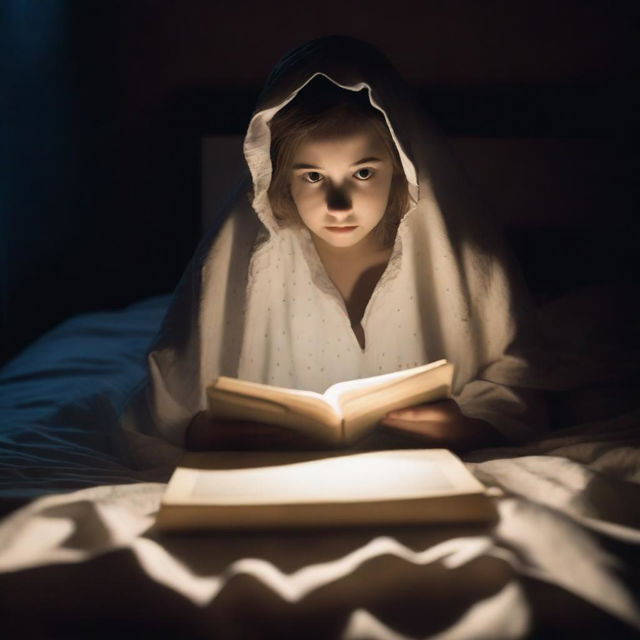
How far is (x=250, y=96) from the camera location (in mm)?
2189

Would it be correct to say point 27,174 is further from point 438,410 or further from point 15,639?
point 15,639

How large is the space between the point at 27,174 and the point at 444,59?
1.30 meters

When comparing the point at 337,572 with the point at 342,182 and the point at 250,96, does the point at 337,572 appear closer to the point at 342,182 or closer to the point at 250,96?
the point at 342,182

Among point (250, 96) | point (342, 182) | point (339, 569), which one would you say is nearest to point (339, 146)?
point (342, 182)

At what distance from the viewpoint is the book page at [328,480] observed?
0.70 meters

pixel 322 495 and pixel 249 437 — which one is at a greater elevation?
pixel 249 437

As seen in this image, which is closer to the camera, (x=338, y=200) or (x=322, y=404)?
(x=322, y=404)

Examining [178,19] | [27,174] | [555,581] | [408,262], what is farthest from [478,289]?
[178,19]

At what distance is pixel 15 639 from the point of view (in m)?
0.57

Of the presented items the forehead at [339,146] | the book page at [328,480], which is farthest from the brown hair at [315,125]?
the book page at [328,480]

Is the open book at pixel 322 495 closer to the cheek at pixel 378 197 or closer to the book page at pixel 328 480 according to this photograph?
the book page at pixel 328 480

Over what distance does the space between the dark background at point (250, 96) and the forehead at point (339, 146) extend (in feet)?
3.94

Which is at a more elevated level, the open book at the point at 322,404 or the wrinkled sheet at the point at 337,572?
the open book at the point at 322,404

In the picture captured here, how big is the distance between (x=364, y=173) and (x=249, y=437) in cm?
44
